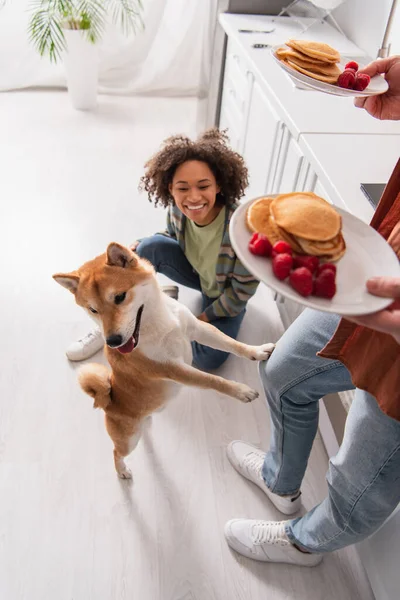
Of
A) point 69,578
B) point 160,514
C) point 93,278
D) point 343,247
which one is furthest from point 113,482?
point 343,247

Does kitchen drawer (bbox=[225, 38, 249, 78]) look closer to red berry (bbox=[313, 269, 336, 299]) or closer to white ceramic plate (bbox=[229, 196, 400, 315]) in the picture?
white ceramic plate (bbox=[229, 196, 400, 315])

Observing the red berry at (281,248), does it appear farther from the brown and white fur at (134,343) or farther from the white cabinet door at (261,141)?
the white cabinet door at (261,141)

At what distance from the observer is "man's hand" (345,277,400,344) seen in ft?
2.48

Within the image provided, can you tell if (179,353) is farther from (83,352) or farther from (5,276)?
(5,276)

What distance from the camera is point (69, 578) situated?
1.38 meters

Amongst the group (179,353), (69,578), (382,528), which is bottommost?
(69,578)

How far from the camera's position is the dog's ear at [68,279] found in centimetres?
122

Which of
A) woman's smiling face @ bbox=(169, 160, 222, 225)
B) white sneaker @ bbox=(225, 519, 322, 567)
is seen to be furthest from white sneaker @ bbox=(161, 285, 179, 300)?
white sneaker @ bbox=(225, 519, 322, 567)

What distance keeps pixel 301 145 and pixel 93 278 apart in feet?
2.87

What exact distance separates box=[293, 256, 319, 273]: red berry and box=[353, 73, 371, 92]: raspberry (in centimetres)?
59

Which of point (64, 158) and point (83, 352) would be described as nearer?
point (83, 352)

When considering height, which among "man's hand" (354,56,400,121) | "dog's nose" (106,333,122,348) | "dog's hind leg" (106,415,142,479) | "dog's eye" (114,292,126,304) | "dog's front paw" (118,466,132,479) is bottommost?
"dog's front paw" (118,466,132,479)

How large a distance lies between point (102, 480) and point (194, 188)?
0.95 metres

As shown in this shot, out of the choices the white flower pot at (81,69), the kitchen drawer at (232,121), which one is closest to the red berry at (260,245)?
the kitchen drawer at (232,121)
